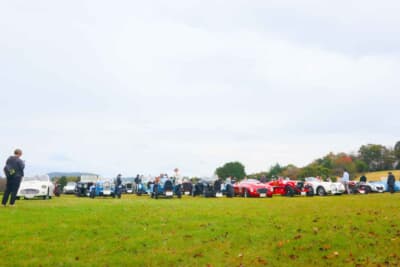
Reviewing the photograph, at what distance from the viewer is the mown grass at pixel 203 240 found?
883 centimetres

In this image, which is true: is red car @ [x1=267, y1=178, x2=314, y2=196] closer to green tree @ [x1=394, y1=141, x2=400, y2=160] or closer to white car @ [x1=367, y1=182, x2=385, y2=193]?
white car @ [x1=367, y1=182, x2=385, y2=193]

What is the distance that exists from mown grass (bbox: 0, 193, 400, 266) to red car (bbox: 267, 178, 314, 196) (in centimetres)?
1984

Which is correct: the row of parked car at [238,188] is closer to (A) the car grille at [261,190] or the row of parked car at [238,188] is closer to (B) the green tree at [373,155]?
(A) the car grille at [261,190]

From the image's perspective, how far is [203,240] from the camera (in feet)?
33.2

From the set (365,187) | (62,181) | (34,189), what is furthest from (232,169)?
(34,189)

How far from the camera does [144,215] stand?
13.6m

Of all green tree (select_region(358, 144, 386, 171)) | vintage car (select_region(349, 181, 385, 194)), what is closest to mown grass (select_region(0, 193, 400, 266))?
vintage car (select_region(349, 181, 385, 194))

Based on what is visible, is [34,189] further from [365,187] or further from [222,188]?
[365,187]

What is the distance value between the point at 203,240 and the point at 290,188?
2411cm

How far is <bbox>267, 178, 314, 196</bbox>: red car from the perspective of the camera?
32938mm

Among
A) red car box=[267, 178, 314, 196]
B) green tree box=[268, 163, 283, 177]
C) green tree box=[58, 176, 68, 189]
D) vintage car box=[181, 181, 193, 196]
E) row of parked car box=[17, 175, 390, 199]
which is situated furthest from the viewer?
green tree box=[268, 163, 283, 177]

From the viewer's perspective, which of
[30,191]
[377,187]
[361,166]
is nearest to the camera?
[30,191]

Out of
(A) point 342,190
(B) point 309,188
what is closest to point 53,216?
(B) point 309,188

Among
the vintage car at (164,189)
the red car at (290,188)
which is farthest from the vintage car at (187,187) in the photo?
the red car at (290,188)
